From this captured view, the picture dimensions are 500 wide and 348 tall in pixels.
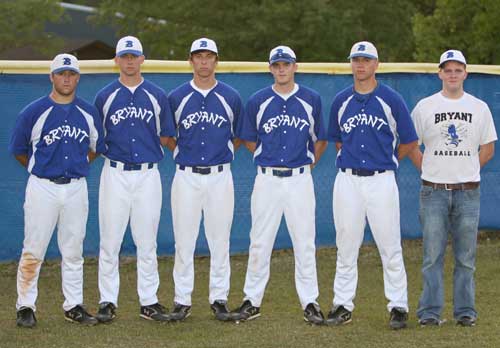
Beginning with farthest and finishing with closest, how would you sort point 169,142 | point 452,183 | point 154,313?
1. point 169,142
2. point 154,313
3. point 452,183

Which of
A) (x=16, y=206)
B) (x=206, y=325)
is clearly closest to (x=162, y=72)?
(x=16, y=206)

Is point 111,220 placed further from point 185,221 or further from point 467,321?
point 467,321

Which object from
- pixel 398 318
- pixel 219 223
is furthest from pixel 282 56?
pixel 398 318

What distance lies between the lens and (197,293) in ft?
Answer: 29.6

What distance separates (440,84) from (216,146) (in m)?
3.93

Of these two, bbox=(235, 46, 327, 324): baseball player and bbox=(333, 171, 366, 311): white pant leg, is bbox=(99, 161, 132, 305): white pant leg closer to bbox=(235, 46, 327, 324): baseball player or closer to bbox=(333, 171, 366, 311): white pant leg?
bbox=(235, 46, 327, 324): baseball player

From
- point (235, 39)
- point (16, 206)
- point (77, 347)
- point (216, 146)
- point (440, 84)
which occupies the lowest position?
point (77, 347)

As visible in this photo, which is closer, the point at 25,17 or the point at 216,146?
the point at 216,146

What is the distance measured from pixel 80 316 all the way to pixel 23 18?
1422 centimetres

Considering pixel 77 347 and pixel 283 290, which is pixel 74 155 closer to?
pixel 77 347

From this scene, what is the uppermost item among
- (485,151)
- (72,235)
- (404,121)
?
(404,121)

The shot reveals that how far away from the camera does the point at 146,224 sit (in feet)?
24.9

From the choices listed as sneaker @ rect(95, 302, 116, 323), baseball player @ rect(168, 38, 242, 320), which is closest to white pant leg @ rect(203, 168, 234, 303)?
baseball player @ rect(168, 38, 242, 320)

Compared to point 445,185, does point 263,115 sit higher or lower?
higher
